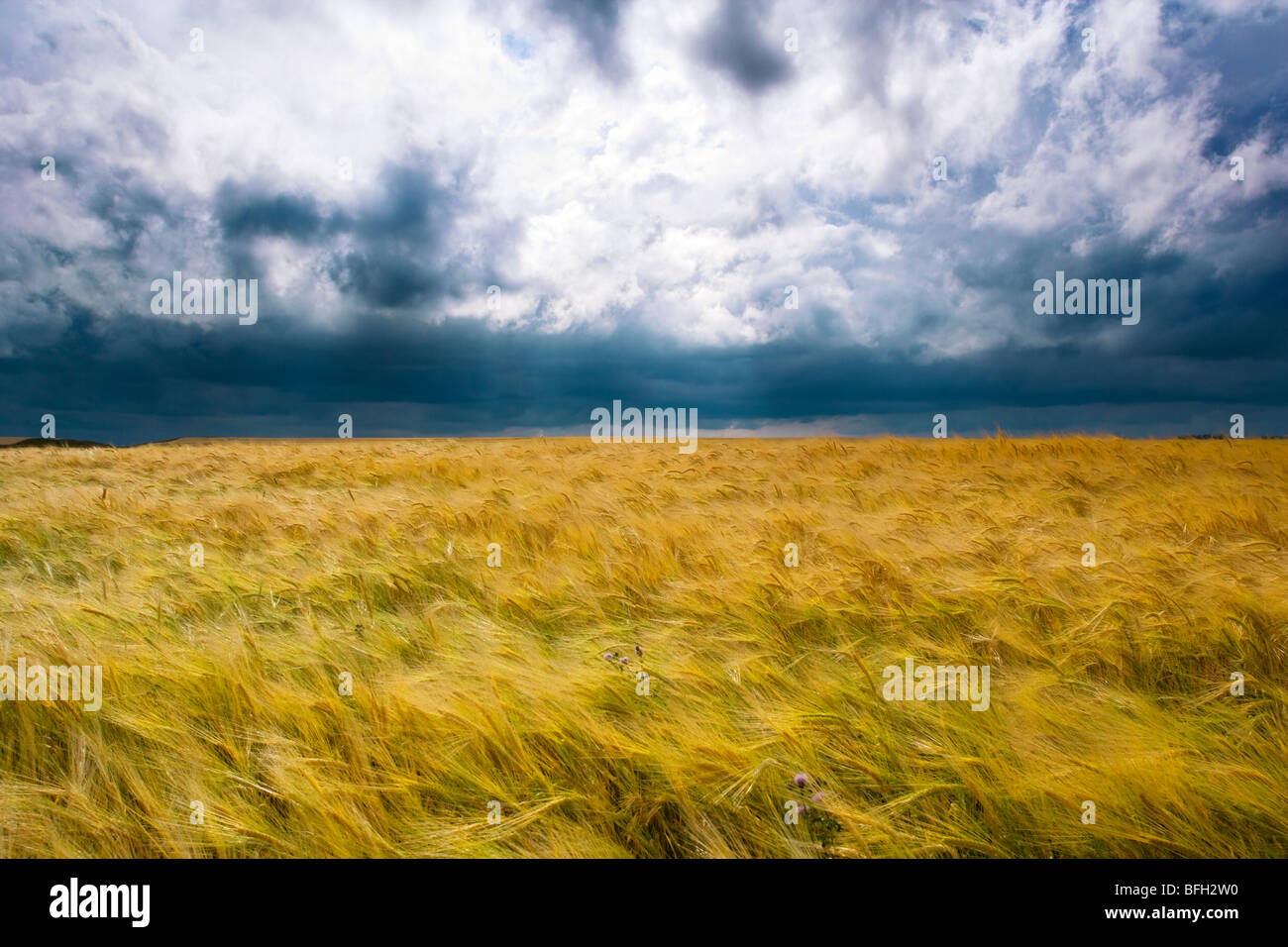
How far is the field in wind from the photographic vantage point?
1.58m

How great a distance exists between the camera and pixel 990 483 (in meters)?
6.91

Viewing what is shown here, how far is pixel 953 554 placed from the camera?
3.74m

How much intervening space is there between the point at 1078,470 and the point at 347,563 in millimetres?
8650

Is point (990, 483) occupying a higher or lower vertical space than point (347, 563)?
higher

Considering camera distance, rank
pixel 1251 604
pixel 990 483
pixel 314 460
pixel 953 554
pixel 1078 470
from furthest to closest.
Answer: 1. pixel 314 460
2. pixel 1078 470
3. pixel 990 483
4. pixel 953 554
5. pixel 1251 604

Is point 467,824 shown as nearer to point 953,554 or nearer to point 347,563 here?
point 347,563

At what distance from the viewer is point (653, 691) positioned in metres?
2.21

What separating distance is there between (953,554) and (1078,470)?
573 centimetres

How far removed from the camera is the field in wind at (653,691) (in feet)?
5.19
